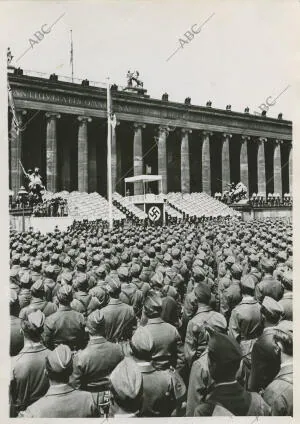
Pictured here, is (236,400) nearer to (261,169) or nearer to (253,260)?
(253,260)

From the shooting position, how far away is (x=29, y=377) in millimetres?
5035

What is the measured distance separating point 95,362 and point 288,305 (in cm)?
336

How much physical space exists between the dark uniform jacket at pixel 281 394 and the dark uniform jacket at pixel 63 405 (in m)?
1.84

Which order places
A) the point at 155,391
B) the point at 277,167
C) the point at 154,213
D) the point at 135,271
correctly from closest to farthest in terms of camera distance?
the point at 155,391 → the point at 135,271 → the point at 154,213 → the point at 277,167

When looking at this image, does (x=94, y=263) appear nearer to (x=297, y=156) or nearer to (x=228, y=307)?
(x=228, y=307)

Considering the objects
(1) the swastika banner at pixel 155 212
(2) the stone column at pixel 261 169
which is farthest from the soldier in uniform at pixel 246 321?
(2) the stone column at pixel 261 169

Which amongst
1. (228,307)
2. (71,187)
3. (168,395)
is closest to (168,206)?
(71,187)

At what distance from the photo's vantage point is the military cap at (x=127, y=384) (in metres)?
3.60

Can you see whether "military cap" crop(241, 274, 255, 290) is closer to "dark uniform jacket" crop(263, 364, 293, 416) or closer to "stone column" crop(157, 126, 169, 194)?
"dark uniform jacket" crop(263, 364, 293, 416)

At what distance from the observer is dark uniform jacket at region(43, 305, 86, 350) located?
244 inches

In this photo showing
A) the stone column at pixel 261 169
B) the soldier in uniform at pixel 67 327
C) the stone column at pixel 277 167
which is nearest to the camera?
the soldier in uniform at pixel 67 327

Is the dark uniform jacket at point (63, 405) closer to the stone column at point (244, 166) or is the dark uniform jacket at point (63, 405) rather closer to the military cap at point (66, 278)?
the military cap at point (66, 278)

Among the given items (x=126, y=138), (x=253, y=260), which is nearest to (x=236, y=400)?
(x=253, y=260)
